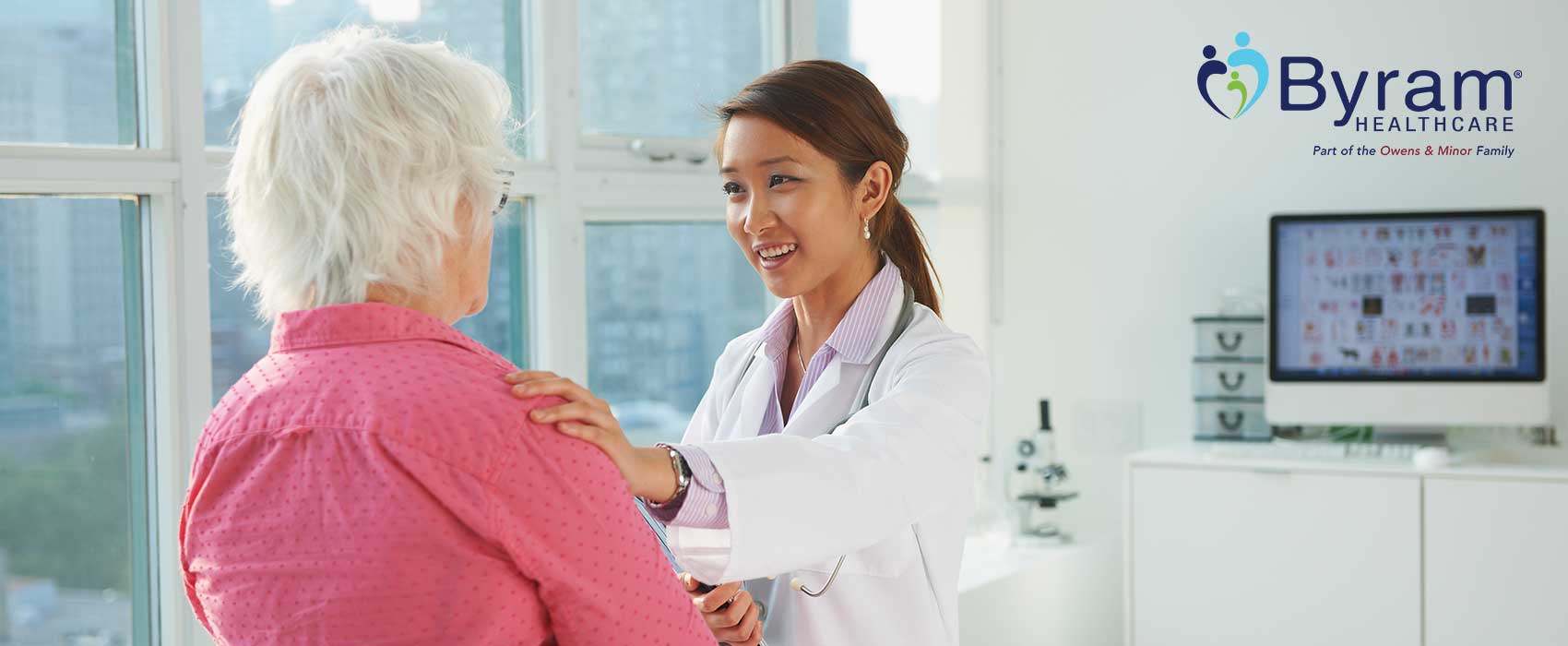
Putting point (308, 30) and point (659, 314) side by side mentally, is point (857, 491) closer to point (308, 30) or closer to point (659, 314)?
point (308, 30)

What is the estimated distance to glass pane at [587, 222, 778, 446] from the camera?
2949 millimetres

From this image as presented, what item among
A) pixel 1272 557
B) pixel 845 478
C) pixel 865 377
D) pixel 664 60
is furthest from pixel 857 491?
pixel 1272 557

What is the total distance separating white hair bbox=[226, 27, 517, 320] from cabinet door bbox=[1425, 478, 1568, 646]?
2.63 m

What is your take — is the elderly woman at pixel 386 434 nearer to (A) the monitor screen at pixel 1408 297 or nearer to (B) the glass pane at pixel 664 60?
(B) the glass pane at pixel 664 60

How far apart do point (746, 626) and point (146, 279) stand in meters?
1.21

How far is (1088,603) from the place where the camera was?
3635mm

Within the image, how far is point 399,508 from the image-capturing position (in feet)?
2.94

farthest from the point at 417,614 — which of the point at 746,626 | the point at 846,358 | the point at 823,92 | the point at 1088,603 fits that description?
the point at 1088,603

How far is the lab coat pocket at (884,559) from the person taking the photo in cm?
153

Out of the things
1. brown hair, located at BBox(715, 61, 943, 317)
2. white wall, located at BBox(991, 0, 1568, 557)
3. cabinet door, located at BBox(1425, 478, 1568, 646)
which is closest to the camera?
brown hair, located at BBox(715, 61, 943, 317)

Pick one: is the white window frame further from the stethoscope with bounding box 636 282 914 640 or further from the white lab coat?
the white lab coat

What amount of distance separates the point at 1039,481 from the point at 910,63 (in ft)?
4.36

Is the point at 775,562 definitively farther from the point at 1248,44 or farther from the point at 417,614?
the point at 1248,44

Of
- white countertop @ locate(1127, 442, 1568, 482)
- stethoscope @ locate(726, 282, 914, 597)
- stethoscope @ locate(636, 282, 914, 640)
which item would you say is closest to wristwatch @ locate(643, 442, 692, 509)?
stethoscope @ locate(636, 282, 914, 640)
